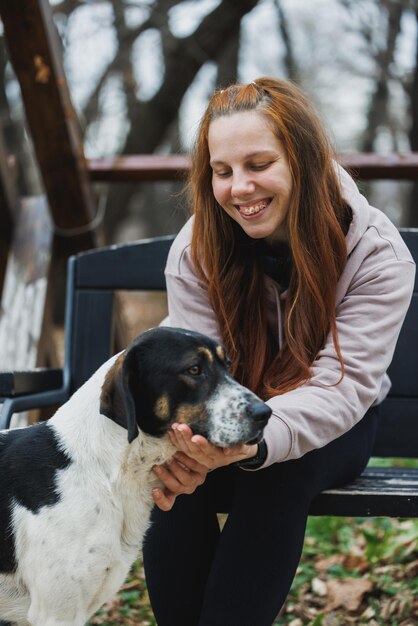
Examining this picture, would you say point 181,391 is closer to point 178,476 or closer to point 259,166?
point 178,476

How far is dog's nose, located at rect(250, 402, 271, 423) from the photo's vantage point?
2.23 meters

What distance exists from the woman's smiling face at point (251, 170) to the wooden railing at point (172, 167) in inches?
57.8

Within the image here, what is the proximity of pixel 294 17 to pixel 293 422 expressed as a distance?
8.41 meters

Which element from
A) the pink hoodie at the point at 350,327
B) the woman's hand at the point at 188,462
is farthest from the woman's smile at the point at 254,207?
the woman's hand at the point at 188,462

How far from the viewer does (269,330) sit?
291 cm

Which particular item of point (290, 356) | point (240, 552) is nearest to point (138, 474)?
point (240, 552)

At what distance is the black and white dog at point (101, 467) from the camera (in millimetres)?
2303

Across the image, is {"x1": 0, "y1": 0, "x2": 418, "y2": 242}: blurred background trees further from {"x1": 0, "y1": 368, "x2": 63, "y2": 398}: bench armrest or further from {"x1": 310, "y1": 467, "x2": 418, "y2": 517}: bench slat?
{"x1": 310, "y1": 467, "x2": 418, "y2": 517}: bench slat

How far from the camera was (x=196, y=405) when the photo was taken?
233 cm

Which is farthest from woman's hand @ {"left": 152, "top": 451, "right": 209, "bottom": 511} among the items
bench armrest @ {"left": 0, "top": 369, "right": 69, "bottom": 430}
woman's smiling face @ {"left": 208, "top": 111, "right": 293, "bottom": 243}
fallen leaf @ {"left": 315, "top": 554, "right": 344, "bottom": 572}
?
fallen leaf @ {"left": 315, "top": 554, "right": 344, "bottom": 572}

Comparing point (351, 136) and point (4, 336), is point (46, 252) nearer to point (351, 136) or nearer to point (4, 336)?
point (4, 336)

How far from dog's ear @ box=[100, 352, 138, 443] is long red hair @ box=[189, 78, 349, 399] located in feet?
1.85

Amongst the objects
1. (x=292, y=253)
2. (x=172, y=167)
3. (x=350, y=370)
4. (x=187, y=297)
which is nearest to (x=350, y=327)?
(x=350, y=370)

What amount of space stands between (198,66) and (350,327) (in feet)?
15.3
